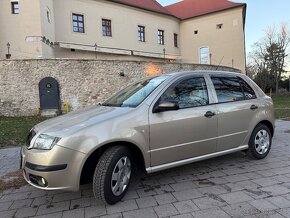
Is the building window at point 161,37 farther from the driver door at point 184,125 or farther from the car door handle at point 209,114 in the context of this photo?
the car door handle at point 209,114

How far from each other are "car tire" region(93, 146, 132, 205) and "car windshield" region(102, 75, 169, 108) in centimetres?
76

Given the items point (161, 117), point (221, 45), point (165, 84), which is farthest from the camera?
A: point (221, 45)

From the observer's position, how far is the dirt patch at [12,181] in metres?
4.84

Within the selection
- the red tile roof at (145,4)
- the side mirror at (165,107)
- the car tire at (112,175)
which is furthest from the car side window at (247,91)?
the red tile roof at (145,4)

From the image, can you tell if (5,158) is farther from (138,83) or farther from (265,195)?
(265,195)

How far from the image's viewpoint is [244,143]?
17.8 ft

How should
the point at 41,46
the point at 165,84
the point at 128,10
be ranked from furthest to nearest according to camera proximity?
1. the point at 128,10
2. the point at 41,46
3. the point at 165,84

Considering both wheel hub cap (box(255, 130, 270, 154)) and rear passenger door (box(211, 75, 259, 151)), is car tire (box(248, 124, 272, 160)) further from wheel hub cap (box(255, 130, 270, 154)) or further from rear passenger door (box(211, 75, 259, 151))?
rear passenger door (box(211, 75, 259, 151))

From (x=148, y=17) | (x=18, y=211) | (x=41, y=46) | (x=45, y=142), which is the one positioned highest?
(x=148, y=17)

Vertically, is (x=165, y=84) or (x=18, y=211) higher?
(x=165, y=84)

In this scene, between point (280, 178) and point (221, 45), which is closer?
point (280, 178)

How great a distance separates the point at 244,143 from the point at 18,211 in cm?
389

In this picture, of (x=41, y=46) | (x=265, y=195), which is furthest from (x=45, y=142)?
(x=41, y=46)

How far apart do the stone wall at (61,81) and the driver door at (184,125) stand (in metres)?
14.1
